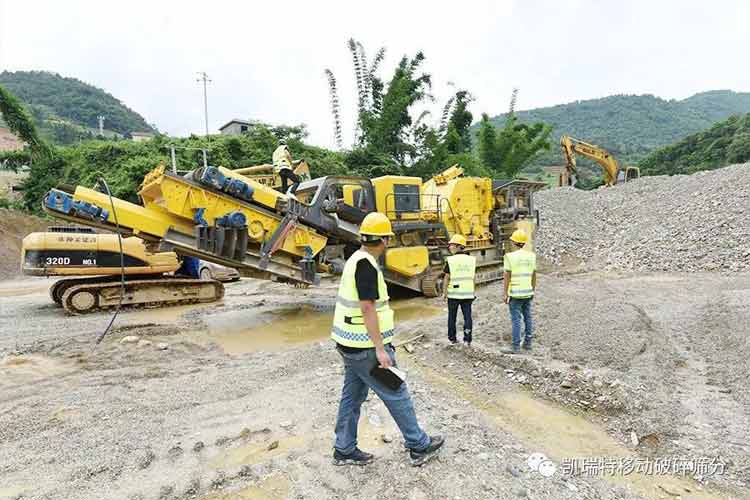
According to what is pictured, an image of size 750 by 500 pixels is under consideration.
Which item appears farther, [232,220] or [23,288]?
[23,288]

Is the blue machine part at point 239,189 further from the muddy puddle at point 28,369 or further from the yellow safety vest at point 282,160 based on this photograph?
the muddy puddle at point 28,369

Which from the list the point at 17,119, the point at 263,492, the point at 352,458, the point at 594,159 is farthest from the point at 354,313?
the point at 17,119

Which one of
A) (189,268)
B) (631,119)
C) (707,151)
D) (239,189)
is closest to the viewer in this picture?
(239,189)

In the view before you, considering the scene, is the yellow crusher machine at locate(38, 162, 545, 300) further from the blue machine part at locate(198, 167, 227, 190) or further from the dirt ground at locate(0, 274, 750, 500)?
the dirt ground at locate(0, 274, 750, 500)

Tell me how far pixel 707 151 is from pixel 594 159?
21.3 meters

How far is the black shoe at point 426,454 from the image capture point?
268 centimetres

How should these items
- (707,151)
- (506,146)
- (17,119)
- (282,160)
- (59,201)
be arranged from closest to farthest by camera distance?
1. (59,201)
2. (282,160)
3. (17,119)
4. (506,146)
5. (707,151)

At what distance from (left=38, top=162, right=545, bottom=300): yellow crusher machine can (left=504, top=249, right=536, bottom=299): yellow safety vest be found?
3247 mm

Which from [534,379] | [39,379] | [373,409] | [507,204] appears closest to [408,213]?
[507,204]

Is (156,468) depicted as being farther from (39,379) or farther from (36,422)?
(39,379)

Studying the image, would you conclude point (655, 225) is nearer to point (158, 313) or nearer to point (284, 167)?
point (284, 167)

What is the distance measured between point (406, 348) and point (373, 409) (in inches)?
76.3

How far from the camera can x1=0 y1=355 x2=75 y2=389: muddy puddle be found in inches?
178

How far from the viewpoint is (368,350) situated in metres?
2.62
